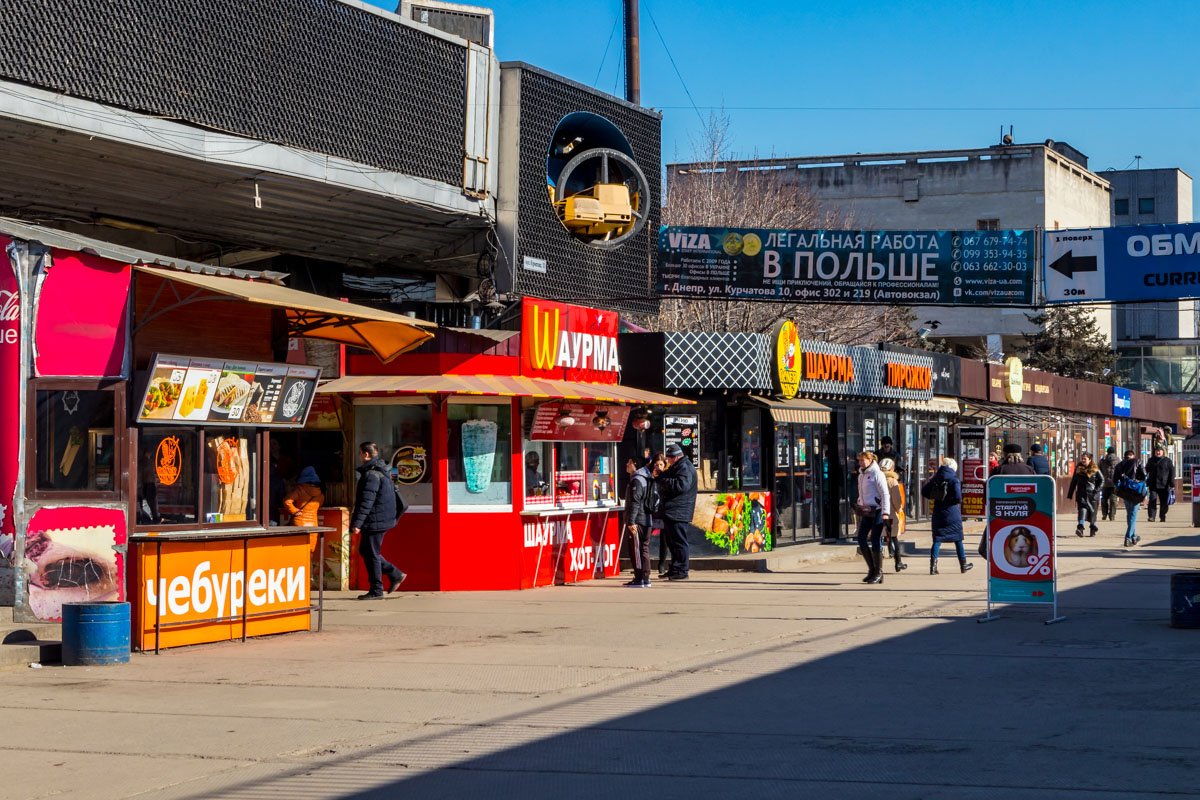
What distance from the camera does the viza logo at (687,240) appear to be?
95.9 feet

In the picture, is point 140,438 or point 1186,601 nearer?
point 140,438

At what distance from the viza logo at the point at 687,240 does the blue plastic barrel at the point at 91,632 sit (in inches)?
724

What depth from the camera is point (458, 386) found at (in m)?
18.6

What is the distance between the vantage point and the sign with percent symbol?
596 inches

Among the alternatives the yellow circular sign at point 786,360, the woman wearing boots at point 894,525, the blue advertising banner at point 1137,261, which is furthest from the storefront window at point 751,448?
the blue advertising banner at point 1137,261

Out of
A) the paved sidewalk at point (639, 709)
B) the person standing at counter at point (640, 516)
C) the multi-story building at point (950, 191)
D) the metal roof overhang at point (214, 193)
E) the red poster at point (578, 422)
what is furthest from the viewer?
the multi-story building at point (950, 191)

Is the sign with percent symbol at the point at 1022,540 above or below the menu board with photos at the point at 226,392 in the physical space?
below

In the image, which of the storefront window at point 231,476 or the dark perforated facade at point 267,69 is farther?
the dark perforated facade at point 267,69

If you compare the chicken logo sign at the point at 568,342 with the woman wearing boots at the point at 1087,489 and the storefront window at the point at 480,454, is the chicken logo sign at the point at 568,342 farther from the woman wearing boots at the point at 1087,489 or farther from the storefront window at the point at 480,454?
the woman wearing boots at the point at 1087,489

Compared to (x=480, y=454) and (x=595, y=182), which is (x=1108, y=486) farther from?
(x=480, y=454)

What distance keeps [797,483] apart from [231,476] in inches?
558

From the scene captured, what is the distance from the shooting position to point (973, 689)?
10805mm

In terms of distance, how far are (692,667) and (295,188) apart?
345 inches

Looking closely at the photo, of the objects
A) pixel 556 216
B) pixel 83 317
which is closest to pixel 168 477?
pixel 83 317
